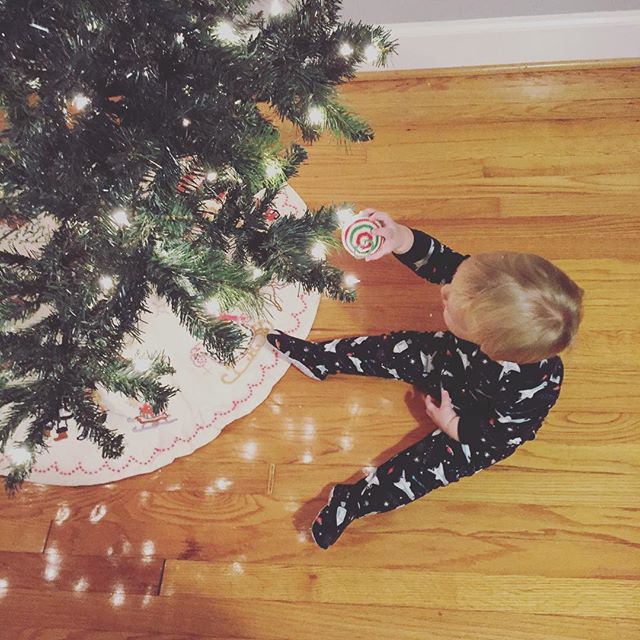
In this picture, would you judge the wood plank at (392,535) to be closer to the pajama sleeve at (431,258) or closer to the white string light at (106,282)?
the pajama sleeve at (431,258)

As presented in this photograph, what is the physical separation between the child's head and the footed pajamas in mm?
110

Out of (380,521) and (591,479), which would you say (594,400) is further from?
(380,521)

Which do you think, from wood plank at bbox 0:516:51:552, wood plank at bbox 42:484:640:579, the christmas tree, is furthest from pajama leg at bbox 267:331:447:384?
wood plank at bbox 0:516:51:552

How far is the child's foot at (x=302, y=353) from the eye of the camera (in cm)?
134

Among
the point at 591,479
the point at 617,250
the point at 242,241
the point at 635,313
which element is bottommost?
the point at 591,479

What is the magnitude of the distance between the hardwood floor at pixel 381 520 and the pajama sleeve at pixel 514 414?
0.15 metres

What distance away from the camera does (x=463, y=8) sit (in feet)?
5.06

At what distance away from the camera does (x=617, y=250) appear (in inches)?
57.5

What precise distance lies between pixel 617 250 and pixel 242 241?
0.93m

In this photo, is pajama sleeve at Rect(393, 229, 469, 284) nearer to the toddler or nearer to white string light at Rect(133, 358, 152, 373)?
the toddler

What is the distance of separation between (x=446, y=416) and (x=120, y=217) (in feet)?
2.25

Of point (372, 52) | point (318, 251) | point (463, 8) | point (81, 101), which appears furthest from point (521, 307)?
point (463, 8)

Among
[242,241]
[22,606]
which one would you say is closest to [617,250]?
[242,241]

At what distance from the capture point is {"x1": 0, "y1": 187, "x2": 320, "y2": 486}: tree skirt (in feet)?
4.30
